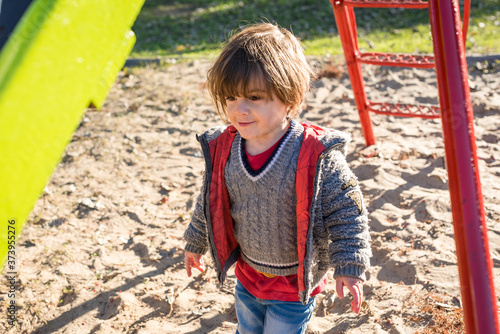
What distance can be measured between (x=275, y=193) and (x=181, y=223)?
1698 mm

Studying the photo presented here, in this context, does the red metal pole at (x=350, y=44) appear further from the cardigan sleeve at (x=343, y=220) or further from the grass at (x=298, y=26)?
the cardigan sleeve at (x=343, y=220)

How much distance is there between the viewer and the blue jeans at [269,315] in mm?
1742

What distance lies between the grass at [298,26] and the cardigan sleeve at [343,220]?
3.62 m

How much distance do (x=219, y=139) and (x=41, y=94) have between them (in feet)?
4.32

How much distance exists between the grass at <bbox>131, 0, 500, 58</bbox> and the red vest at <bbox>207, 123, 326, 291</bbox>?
3.46 m

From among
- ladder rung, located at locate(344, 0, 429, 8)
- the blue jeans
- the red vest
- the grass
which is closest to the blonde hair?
the red vest

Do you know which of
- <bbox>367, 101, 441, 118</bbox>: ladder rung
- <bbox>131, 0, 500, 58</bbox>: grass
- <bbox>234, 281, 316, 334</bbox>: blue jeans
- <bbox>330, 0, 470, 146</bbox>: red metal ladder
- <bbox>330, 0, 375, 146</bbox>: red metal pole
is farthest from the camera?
Result: <bbox>131, 0, 500, 58</bbox>: grass

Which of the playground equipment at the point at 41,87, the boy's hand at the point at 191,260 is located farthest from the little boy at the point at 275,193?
the playground equipment at the point at 41,87

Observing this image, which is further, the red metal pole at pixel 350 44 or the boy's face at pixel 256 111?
the red metal pole at pixel 350 44

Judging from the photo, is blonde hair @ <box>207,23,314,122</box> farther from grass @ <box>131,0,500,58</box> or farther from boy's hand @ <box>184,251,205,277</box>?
grass @ <box>131,0,500,58</box>

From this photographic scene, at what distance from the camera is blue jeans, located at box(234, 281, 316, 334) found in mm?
1742

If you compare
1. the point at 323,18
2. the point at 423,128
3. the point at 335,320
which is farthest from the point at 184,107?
the point at 323,18

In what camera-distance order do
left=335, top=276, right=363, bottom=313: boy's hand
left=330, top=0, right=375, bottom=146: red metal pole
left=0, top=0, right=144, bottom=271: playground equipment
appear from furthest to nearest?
1. left=330, top=0, right=375, bottom=146: red metal pole
2. left=335, top=276, right=363, bottom=313: boy's hand
3. left=0, top=0, right=144, bottom=271: playground equipment

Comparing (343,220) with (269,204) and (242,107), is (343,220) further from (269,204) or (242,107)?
(242,107)
